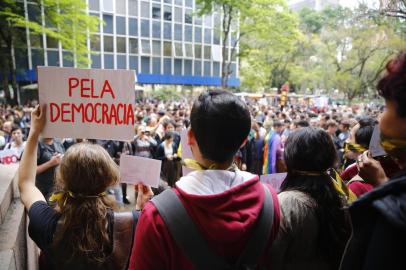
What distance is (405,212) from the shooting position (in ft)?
2.97

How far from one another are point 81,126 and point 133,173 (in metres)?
0.49

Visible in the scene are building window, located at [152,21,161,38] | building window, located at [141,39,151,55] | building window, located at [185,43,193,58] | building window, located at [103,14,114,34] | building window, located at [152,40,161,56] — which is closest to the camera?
building window, located at [103,14,114,34]

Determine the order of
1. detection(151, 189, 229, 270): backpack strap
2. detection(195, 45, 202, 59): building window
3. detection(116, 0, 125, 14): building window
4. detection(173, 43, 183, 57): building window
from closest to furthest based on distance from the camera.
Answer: detection(151, 189, 229, 270): backpack strap → detection(116, 0, 125, 14): building window → detection(173, 43, 183, 57): building window → detection(195, 45, 202, 59): building window

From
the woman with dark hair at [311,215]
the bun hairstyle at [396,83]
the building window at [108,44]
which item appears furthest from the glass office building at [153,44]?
the bun hairstyle at [396,83]

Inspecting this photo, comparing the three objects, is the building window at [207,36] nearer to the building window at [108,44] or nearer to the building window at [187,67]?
the building window at [187,67]

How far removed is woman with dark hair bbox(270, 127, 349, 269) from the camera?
72.8 inches

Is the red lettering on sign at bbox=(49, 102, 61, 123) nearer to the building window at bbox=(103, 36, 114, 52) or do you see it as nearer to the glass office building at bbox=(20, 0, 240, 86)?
the glass office building at bbox=(20, 0, 240, 86)

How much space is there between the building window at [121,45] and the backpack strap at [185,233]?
107 ft

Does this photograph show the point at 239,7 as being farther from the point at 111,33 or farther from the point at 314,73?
the point at 314,73

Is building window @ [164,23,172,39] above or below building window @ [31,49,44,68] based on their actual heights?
above

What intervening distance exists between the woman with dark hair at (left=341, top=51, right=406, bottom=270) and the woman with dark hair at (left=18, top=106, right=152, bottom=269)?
1.08 metres

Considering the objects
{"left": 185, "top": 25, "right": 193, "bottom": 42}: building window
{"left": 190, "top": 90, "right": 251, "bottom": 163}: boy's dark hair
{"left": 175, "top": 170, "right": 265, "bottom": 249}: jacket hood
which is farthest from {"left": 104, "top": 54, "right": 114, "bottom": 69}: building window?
{"left": 175, "top": 170, "right": 265, "bottom": 249}: jacket hood

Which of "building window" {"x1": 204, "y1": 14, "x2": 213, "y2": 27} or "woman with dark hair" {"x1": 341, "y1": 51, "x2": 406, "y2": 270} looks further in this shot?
"building window" {"x1": 204, "y1": 14, "x2": 213, "y2": 27}

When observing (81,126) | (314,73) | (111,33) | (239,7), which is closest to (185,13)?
(111,33)
